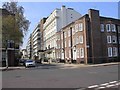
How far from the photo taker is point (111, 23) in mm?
54969

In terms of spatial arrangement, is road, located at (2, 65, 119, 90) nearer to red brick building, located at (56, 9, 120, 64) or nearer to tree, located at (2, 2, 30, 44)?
tree, located at (2, 2, 30, 44)

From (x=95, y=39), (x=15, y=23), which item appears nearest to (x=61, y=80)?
(x=15, y=23)

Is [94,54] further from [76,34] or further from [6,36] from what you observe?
[6,36]

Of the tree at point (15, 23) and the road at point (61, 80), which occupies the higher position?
the tree at point (15, 23)

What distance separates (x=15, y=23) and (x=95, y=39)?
17237mm

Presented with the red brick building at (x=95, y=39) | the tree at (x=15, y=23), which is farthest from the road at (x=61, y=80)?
the red brick building at (x=95, y=39)

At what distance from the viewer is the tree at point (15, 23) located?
42.5 metres

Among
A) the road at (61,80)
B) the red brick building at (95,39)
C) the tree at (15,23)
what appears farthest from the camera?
the red brick building at (95,39)

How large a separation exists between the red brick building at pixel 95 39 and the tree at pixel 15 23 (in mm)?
11624

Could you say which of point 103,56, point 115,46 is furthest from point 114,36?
point 103,56

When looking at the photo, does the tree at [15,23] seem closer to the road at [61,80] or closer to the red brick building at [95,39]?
the red brick building at [95,39]

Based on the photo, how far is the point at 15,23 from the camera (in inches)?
1778

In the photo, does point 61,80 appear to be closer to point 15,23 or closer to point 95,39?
point 15,23

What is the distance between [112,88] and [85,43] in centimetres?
3815
